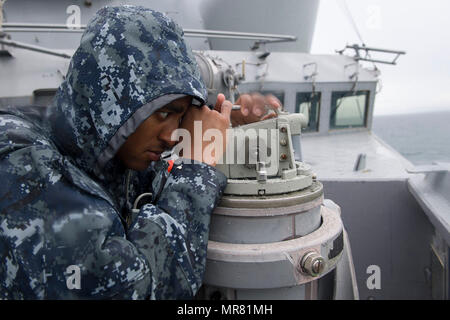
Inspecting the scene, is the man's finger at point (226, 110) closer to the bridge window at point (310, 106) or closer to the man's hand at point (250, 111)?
the man's hand at point (250, 111)

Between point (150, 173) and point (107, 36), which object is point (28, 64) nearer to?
point (150, 173)

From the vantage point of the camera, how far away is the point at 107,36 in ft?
2.91

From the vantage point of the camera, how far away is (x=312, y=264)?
1078mm

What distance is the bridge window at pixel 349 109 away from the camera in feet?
18.8

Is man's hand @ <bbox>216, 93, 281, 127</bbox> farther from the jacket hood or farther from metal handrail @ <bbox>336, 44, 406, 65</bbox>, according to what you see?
metal handrail @ <bbox>336, 44, 406, 65</bbox>

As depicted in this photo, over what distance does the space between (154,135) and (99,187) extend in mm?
197

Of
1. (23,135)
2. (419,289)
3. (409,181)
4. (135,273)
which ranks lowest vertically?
(419,289)

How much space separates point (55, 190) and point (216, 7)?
21.9ft

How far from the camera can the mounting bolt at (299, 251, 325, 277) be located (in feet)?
3.54

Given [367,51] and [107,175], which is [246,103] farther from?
[367,51]

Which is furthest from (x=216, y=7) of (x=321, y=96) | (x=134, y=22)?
(x=134, y=22)
